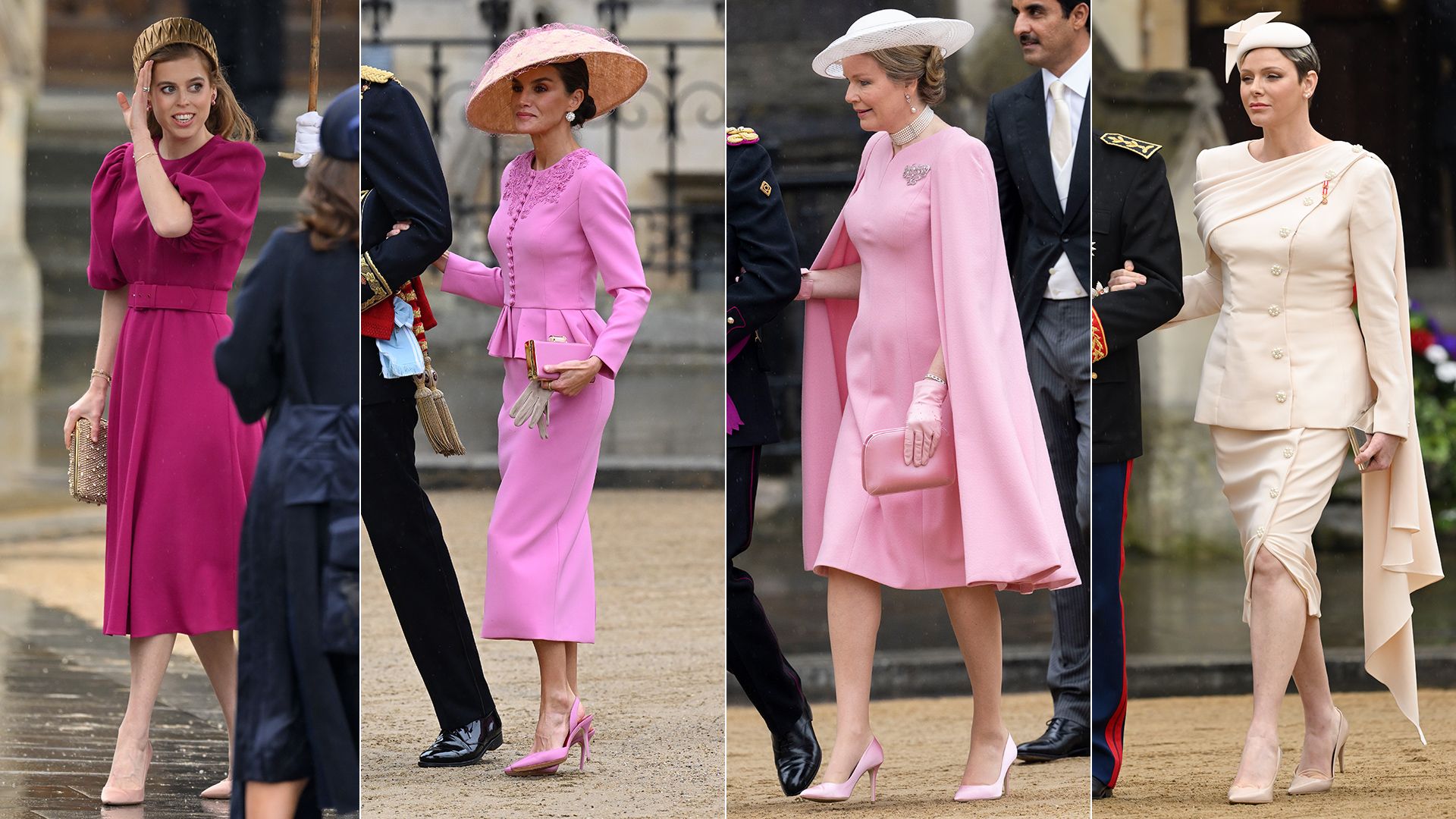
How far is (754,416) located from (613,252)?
472 mm

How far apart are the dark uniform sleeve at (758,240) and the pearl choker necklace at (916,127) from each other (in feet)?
0.95

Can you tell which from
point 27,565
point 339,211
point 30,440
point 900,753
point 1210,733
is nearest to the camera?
point 339,211

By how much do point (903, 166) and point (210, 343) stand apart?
5.05ft

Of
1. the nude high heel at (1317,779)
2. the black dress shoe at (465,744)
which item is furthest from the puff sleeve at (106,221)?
the nude high heel at (1317,779)

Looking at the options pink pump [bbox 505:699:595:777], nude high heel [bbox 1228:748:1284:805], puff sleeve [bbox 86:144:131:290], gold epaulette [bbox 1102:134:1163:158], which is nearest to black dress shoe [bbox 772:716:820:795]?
pink pump [bbox 505:699:595:777]

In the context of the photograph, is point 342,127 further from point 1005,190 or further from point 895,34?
point 1005,190

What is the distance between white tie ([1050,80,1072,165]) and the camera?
4293mm

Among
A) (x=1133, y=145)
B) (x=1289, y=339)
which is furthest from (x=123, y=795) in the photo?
(x=1289, y=339)

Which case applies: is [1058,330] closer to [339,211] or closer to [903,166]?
[903,166]

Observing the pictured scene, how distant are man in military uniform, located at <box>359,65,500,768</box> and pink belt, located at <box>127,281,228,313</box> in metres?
0.31

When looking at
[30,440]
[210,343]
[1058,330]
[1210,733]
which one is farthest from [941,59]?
[30,440]

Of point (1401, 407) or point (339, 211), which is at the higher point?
point (339, 211)

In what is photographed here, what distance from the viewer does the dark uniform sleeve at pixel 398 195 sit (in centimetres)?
431

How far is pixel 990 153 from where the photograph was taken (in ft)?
13.9
